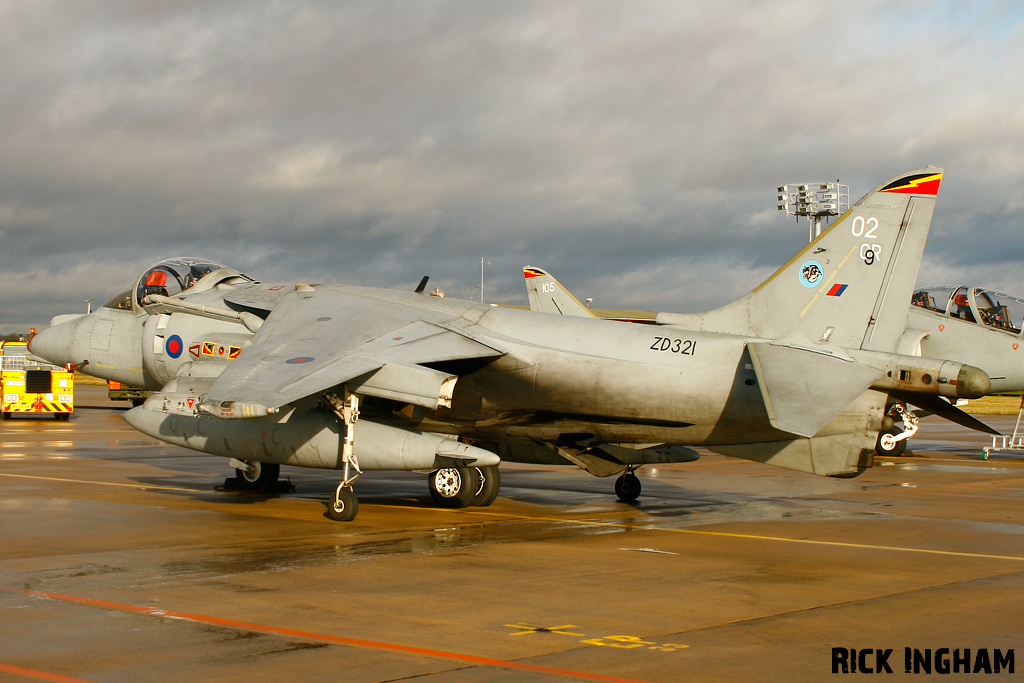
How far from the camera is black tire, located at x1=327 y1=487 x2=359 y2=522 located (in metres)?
12.7

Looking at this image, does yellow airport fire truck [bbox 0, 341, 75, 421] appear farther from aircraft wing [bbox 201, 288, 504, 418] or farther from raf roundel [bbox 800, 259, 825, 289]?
raf roundel [bbox 800, 259, 825, 289]

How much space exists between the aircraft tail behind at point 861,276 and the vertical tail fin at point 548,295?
11409 millimetres

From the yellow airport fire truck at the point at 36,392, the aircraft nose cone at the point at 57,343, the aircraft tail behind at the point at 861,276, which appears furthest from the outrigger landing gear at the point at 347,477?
the yellow airport fire truck at the point at 36,392

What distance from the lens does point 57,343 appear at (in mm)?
18609

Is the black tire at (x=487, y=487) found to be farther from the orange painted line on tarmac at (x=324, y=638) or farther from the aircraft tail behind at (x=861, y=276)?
the orange painted line on tarmac at (x=324, y=638)

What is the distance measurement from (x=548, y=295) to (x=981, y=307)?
11.6 meters

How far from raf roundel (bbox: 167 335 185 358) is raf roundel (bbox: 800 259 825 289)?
10.4 meters

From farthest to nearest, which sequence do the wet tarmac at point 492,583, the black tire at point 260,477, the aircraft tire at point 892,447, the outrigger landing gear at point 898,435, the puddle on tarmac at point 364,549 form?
the aircraft tire at point 892,447 → the outrigger landing gear at point 898,435 → the black tire at point 260,477 → the puddle on tarmac at point 364,549 → the wet tarmac at point 492,583

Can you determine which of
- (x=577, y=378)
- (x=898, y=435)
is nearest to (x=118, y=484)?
(x=577, y=378)

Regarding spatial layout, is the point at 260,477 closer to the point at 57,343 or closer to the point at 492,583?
the point at 57,343

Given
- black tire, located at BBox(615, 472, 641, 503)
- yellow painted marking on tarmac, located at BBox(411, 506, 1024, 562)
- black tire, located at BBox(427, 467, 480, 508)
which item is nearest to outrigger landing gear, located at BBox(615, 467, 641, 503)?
black tire, located at BBox(615, 472, 641, 503)

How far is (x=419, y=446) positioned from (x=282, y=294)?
4090 millimetres

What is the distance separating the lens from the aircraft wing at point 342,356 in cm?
1153

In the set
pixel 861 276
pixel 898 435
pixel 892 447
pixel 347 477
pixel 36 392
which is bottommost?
pixel 347 477
